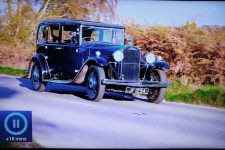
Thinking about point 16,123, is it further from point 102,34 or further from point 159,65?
point 102,34

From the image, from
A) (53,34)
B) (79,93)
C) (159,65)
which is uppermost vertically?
(53,34)

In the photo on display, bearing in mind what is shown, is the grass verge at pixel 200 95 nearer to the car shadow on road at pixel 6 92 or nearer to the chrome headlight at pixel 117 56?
the chrome headlight at pixel 117 56

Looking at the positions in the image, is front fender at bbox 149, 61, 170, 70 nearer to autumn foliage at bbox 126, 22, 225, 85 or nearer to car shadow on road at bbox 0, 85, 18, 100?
autumn foliage at bbox 126, 22, 225, 85

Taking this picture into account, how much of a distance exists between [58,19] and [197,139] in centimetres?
557

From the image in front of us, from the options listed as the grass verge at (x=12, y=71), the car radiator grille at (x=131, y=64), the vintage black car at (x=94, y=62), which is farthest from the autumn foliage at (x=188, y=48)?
the grass verge at (x=12, y=71)

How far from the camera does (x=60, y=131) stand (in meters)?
5.58

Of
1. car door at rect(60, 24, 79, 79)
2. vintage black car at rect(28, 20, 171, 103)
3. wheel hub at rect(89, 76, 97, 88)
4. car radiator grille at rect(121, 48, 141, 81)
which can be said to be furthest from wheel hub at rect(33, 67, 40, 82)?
car radiator grille at rect(121, 48, 141, 81)

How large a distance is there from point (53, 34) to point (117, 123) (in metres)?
4.43

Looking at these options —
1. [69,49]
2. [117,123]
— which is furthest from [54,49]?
[117,123]

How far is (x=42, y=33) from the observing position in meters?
10.4

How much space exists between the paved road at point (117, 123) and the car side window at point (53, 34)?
5.24 ft

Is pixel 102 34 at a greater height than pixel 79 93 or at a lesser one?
greater

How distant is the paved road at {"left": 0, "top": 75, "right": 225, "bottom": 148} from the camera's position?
5.16m

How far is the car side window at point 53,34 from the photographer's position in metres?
9.80
